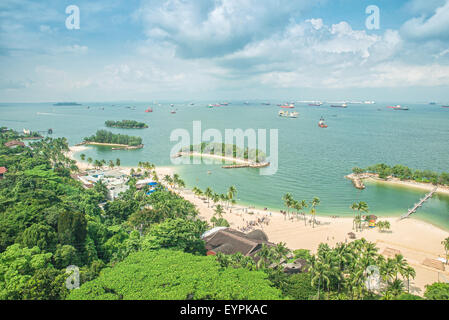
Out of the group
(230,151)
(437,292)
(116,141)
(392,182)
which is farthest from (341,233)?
(116,141)

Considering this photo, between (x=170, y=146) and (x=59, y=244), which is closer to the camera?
(x=59, y=244)

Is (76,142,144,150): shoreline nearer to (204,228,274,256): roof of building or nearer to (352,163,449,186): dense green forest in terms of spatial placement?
(352,163,449,186): dense green forest

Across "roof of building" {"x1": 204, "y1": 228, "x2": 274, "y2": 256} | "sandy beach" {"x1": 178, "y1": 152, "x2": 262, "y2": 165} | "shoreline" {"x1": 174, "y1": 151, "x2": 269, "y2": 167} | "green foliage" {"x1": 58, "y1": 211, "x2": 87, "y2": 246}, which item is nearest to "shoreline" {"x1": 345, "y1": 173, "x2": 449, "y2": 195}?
"shoreline" {"x1": 174, "y1": 151, "x2": 269, "y2": 167}

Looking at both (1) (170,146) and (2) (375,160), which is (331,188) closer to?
(2) (375,160)

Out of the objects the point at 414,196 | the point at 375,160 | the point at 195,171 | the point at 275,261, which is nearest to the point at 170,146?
the point at 195,171

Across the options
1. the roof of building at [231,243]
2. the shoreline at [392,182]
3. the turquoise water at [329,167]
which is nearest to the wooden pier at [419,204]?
the turquoise water at [329,167]

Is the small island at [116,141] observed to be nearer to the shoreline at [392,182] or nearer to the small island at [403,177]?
the shoreline at [392,182]
